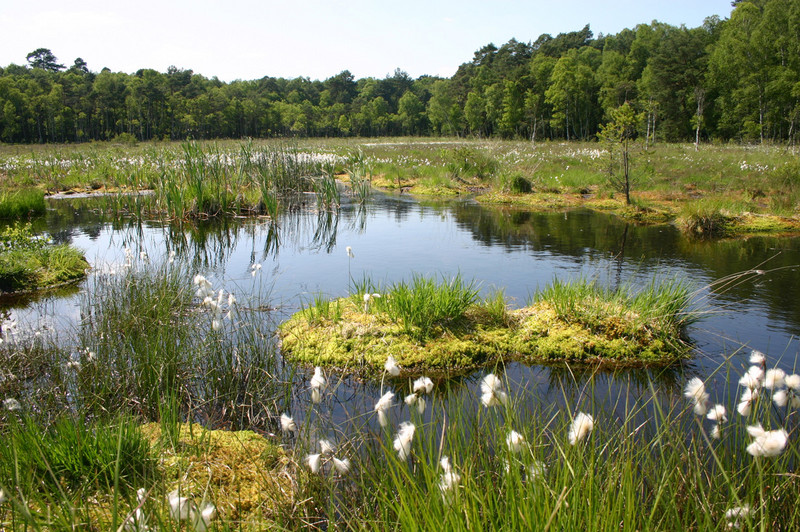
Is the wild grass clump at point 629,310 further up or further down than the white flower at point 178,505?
further down

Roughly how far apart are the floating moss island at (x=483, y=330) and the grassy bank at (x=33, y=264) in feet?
13.1

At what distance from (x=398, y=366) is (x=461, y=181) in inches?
684

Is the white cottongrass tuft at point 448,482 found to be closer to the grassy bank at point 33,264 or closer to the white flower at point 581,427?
the white flower at point 581,427

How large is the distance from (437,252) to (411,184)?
483 inches

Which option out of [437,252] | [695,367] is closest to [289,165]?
[437,252]

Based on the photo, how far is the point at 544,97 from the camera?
61969 millimetres

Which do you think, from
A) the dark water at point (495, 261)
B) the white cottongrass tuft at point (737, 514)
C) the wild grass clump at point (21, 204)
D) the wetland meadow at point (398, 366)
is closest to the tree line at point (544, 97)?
the dark water at point (495, 261)

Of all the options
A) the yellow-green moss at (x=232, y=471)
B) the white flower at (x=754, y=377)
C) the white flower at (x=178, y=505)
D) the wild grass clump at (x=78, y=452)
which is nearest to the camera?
the white flower at (x=178, y=505)

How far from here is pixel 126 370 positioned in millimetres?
3633

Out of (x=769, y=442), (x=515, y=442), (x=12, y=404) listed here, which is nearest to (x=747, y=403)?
(x=769, y=442)

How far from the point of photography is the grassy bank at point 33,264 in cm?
680

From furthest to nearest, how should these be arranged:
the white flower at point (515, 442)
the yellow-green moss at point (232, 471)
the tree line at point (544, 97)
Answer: the tree line at point (544, 97)
the yellow-green moss at point (232, 471)
the white flower at point (515, 442)

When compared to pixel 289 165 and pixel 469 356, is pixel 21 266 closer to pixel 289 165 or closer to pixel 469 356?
pixel 469 356

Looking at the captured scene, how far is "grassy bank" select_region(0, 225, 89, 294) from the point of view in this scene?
6805mm
